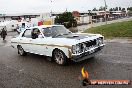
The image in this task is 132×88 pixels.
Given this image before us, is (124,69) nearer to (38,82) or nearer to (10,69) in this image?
(38,82)

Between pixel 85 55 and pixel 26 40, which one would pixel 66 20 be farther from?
pixel 85 55

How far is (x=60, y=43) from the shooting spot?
8.31m

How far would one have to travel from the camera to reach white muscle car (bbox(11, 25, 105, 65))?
793cm

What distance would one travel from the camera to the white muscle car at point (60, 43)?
26.0 feet

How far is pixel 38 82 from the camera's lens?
6.77m

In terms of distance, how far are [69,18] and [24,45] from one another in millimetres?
28160

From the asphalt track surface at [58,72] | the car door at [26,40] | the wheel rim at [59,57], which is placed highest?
the car door at [26,40]

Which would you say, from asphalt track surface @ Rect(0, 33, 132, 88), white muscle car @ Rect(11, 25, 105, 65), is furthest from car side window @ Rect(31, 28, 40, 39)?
asphalt track surface @ Rect(0, 33, 132, 88)

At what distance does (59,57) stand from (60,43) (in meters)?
0.62

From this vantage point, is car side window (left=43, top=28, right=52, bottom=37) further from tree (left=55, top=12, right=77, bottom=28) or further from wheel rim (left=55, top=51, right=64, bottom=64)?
tree (left=55, top=12, right=77, bottom=28)

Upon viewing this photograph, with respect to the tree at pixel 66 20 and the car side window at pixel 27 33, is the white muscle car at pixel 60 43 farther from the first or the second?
the tree at pixel 66 20

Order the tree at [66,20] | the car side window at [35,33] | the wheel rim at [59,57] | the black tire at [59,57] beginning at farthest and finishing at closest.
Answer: the tree at [66,20], the car side window at [35,33], the wheel rim at [59,57], the black tire at [59,57]

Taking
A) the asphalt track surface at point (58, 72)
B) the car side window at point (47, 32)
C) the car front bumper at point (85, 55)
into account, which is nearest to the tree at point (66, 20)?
the car side window at point (47, 32)

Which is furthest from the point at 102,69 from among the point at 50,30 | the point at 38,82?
the point at 50,30
